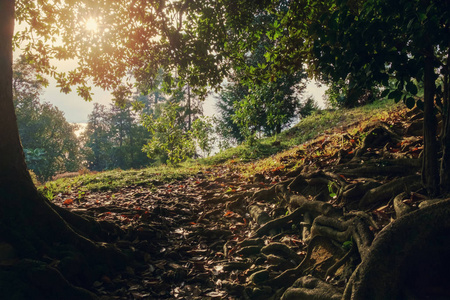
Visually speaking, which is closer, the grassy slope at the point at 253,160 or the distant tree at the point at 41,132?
the grassy slope at the point at 253,160

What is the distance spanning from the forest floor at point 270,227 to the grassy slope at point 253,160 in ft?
7.99

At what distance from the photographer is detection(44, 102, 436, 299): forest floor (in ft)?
12.0

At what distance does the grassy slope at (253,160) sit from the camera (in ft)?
34.3

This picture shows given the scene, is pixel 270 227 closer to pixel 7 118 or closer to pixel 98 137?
pixel 7 118

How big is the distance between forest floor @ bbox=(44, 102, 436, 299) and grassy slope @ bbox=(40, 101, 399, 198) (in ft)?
7.99

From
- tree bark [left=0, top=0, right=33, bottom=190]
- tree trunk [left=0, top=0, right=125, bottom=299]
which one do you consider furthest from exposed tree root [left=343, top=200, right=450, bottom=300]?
tree bark [left=0, top=0, right=33, bottom=190]

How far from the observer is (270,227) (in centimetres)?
506

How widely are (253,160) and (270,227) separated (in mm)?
10694

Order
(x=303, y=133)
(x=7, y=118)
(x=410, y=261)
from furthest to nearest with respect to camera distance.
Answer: (x=303, y=133) → (x=7, y=118) → (x=410, y=261)

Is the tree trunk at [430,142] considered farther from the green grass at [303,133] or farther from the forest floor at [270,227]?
the green grass at [303,133]

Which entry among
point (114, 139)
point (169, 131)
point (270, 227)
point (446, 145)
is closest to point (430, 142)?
point (446, 145)

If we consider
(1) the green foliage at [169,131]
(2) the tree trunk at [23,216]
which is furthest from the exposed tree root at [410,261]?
(1) the green foliage at [169,131]

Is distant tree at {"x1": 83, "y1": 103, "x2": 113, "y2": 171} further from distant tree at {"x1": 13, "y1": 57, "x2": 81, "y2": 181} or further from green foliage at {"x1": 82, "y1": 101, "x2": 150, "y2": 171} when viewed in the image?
distant tree at {"x1": 13, "y1": 57, "x2": 81, "y2": 181}

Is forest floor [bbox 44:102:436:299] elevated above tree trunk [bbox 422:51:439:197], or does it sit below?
below
